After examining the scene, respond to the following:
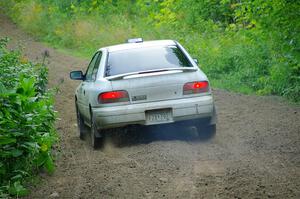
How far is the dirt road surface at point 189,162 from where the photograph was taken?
23.1ft

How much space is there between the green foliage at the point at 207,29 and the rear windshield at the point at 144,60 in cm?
403

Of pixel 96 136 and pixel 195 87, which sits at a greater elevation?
pixel 195 87

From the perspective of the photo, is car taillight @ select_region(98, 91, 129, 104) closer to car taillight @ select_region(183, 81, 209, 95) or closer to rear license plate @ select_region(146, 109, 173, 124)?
rear license plate @ select_region(146, 109, 173, 124)

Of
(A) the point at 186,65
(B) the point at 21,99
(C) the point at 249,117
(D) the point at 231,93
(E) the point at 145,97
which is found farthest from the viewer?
(D) the point at 231,93

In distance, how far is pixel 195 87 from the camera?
9797 millimetres

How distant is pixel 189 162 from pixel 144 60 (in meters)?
2.42

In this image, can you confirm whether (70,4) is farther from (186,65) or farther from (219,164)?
(219,164)

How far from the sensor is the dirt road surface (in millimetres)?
7031

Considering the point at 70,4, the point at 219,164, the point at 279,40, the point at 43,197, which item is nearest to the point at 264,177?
the point at 219,164

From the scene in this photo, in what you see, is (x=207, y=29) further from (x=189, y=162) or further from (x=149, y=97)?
(x=189, y=162)

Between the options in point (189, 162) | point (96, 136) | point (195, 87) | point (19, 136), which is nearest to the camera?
point (19, 136)

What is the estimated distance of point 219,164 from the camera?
8.17 m

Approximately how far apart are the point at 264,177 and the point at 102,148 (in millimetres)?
3533

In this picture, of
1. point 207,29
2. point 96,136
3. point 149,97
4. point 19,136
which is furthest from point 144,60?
point 207,29
